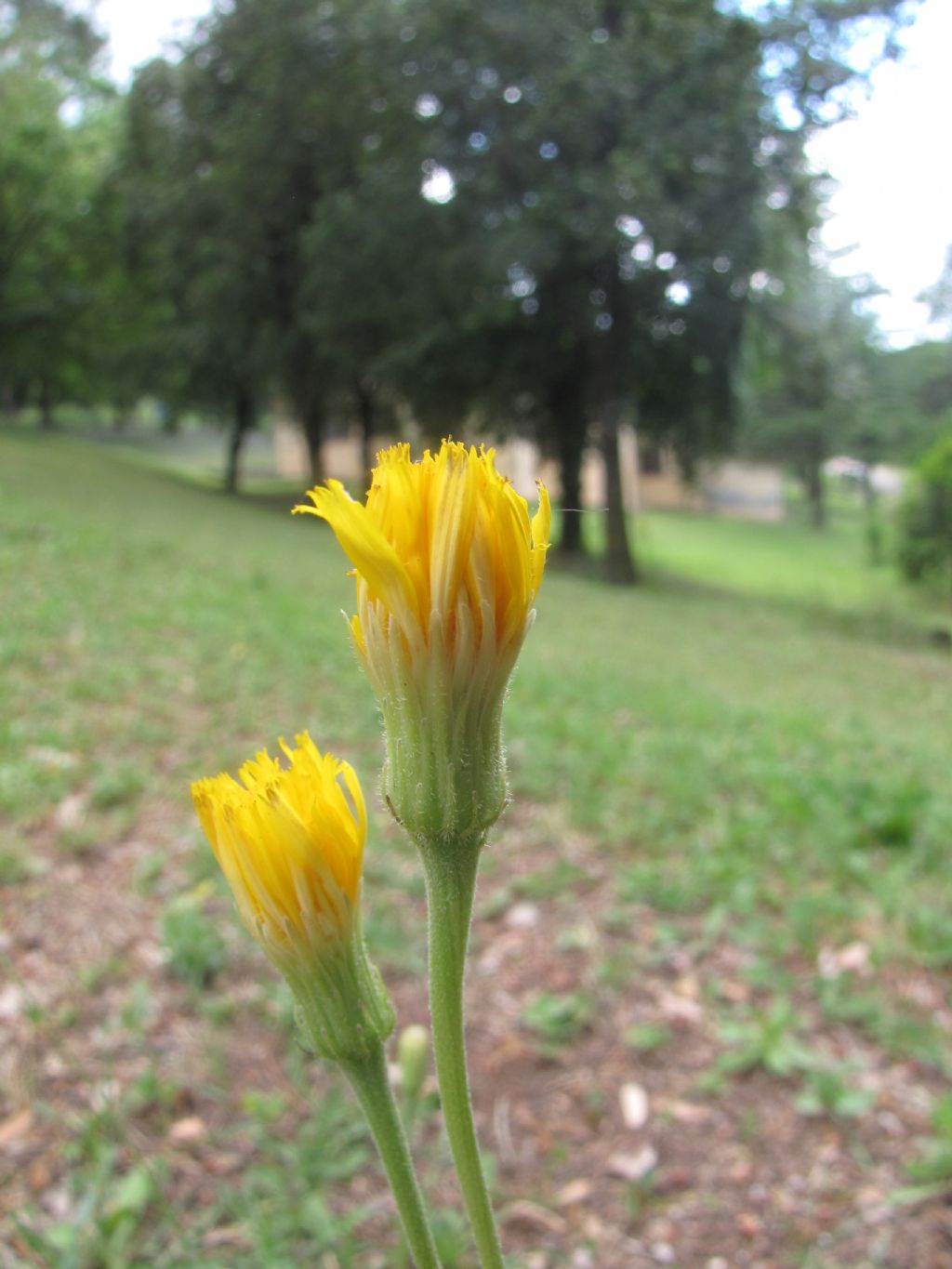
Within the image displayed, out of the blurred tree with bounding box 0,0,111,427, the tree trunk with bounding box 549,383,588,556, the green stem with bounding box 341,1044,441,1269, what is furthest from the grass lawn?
the blurred tree with bounding box 0,0,111,427

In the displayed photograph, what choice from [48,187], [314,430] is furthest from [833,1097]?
[48,187]

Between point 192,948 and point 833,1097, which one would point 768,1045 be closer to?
point 833,1097

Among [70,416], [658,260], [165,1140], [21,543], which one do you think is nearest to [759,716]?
[165,1140]

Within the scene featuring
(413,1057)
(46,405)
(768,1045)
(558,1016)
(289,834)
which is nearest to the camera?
(289,834)

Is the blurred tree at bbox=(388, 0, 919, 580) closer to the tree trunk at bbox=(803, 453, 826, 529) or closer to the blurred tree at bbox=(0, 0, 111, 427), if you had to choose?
the blurred tree at bbox=(0, 0, 111, 427)

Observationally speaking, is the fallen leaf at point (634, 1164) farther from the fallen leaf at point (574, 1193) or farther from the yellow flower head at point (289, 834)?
the yellow flower head at point (289, 834)

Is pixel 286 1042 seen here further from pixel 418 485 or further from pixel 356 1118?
pixel 418 485
